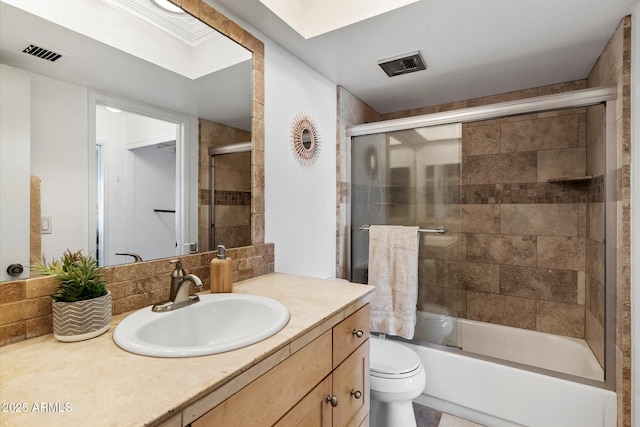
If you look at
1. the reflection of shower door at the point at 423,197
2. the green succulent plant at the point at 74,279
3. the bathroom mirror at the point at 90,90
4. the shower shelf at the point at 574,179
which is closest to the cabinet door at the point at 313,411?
the green succulent plant at the point at 74,279

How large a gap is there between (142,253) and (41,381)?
1.67 feet

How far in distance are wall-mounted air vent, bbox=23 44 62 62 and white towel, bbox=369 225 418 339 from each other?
5.97 feet

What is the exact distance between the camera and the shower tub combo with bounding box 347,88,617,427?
5.20ft

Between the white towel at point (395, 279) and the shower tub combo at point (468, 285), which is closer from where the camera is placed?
the shower tub combo at point (468, 285)

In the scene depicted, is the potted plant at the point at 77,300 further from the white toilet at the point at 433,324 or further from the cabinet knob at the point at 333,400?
the white toilet at the point at 433,324

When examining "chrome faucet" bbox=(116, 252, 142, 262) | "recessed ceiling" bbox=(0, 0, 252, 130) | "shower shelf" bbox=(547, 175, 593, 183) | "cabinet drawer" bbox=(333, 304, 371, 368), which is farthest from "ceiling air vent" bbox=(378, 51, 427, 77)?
"chrome faucet" bbox=(116, 252, 142, 262)

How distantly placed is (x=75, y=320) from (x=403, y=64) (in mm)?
1997

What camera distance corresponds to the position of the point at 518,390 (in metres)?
1.68

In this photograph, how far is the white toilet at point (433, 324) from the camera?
2.02 m

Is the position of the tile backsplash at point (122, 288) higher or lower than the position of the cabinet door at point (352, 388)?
higher

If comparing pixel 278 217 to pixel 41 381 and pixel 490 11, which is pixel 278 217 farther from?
pixel 490 11

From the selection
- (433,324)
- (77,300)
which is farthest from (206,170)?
(433,324)

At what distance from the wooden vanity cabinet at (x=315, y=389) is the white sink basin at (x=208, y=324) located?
0.11 m

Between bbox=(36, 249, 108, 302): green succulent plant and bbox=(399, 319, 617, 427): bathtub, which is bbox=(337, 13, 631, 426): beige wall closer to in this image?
bbox=(399, 319, 617, 427): bathtub
